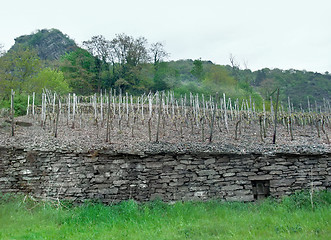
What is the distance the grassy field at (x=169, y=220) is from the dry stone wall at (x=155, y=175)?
347 mm

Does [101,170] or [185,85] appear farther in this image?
[185,85]

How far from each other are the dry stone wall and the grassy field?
0.35 m

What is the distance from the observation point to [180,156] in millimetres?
7688

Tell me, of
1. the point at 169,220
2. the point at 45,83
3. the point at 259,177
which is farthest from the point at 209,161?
the point at 45,83

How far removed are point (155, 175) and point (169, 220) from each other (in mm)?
1610

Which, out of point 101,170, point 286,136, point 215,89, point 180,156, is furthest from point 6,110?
point 215,89

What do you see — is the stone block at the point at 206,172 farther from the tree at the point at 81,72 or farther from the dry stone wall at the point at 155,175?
the tree at the point at 81,72

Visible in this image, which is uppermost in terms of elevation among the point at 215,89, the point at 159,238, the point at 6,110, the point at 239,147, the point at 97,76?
the point at 97,76

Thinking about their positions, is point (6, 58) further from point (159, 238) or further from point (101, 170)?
point (159, 238)

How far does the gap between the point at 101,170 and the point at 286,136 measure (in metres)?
7.27

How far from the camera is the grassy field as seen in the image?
5.20 meters

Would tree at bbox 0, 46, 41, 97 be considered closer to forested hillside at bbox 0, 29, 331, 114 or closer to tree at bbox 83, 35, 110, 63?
forested hillside at bbox 0, 29, 331, 114

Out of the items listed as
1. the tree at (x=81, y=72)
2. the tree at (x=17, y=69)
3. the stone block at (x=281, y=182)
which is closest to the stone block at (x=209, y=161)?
the stone block at (x=281, y=182)

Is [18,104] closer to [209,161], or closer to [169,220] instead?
[209,161]
